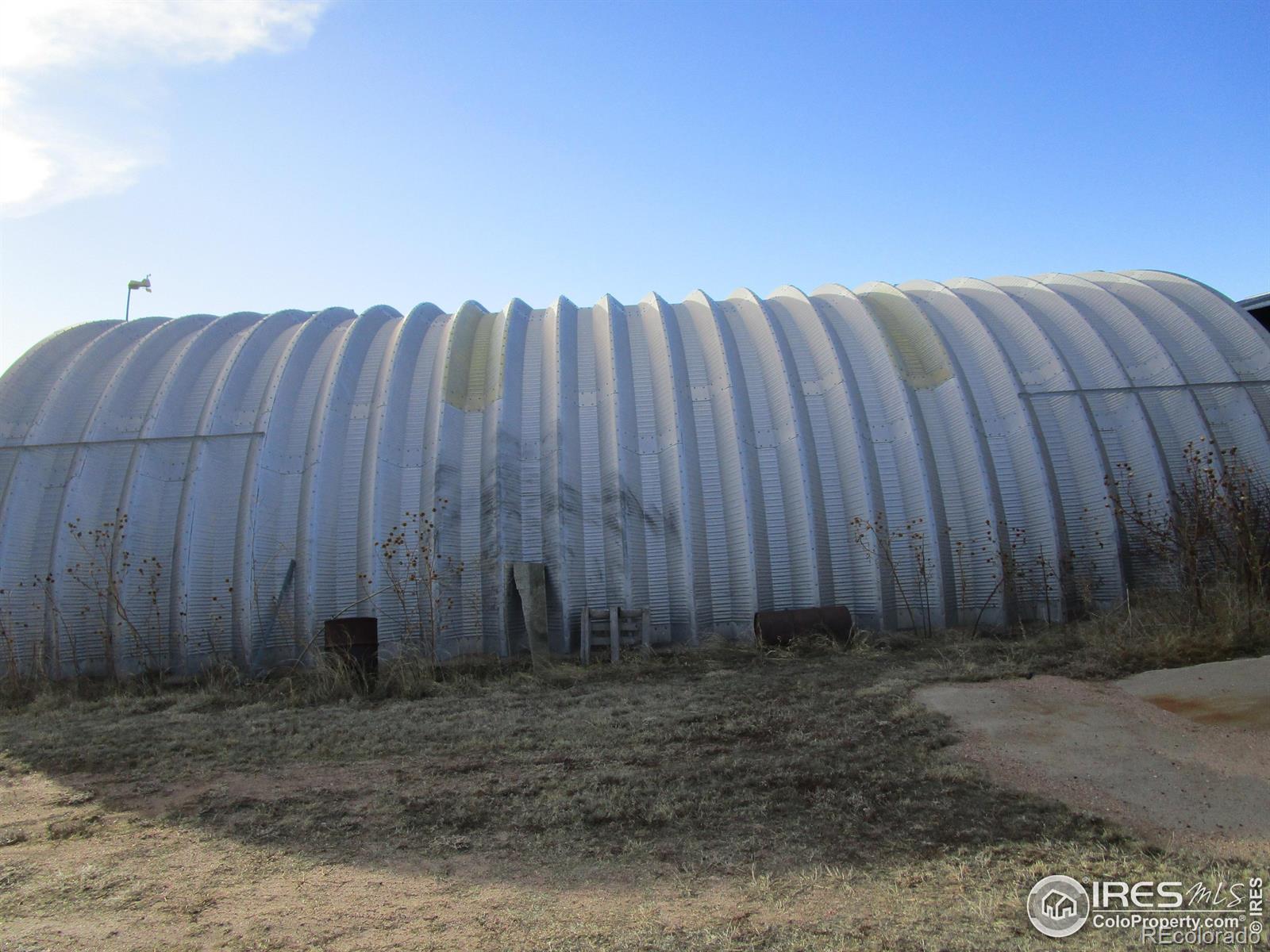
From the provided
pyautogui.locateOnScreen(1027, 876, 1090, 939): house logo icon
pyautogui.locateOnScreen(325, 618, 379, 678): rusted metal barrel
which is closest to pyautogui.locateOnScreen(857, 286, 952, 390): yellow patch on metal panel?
pyautogui.locateOnScreen(325, 618, 379, 678): rusted metal barrel

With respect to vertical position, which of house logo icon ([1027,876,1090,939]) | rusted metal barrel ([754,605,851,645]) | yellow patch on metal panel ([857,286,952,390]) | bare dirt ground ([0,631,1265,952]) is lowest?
house logo icon ([1027,876,1090,939])

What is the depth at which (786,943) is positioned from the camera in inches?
161

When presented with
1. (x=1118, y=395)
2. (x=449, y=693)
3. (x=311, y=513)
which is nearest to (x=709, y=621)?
(x=449, y=693)

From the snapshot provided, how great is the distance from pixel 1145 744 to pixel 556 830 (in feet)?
15.0

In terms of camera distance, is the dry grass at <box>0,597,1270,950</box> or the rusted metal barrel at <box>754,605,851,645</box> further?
the rusted metal barrel at <box>754,605,851,645</box>

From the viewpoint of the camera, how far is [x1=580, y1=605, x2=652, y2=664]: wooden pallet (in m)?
11.7

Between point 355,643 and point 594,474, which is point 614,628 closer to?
point 594,474

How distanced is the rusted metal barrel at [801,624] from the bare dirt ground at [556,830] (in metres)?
2.08

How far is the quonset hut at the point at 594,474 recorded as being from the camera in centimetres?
1218

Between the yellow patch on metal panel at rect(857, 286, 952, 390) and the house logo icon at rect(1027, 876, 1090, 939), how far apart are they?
10.2 metres

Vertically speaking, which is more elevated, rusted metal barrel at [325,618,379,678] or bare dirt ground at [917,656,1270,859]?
rusted metal barrel at [325,618,379,678]

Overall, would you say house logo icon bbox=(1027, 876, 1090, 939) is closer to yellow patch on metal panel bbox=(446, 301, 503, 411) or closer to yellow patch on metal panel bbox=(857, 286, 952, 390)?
yellow patch on metal panel bbox=(857, 286, 952, 390)

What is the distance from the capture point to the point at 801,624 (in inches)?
460

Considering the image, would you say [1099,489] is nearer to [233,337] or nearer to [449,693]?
[449,693]
